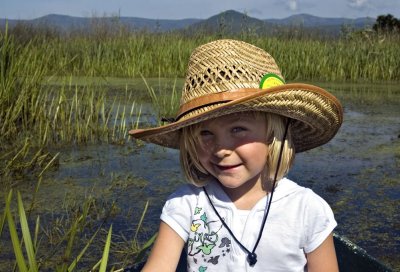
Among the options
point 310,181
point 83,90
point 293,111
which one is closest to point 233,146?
point 293,111

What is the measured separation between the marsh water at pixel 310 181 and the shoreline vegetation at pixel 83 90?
121mm

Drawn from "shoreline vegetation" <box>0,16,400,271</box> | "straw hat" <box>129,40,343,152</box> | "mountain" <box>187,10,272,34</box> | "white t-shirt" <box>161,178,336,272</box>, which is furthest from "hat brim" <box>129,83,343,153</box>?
"mountain" <box>187,10,272,34</box>

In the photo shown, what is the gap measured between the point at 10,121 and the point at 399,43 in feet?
24.7

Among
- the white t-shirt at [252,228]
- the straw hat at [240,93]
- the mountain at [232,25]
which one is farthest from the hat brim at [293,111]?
the mountain at [232,25]

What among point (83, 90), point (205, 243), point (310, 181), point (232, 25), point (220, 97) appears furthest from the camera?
point (232, 25)

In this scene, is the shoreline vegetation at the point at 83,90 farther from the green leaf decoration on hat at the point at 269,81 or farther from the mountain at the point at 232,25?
the green leaf decoration on hat at the point at 269,81

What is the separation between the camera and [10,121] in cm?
377

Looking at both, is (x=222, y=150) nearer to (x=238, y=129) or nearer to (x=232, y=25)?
(x=238, y=129)

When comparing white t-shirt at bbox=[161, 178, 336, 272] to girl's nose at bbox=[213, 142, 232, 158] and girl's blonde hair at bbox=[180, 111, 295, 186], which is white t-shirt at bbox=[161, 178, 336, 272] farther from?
girl's nose at bbox=[213, 142, 232, 158]

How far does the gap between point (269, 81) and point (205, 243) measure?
42cm

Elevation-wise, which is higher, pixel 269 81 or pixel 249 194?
pixel 269 81

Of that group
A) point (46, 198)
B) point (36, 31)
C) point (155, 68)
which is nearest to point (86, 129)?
point (46, 198)

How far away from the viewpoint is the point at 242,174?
1392mm

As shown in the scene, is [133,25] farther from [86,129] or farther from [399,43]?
[86,129]
